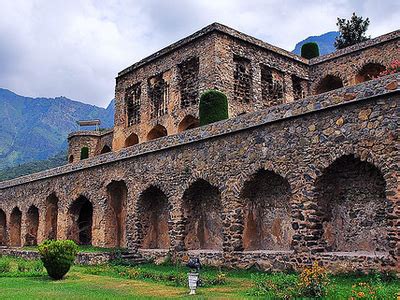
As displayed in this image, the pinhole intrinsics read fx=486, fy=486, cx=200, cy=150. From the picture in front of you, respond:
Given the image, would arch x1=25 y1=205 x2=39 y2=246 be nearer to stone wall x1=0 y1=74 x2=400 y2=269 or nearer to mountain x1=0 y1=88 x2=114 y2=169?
stone wall x1=0 y1=74 x2=400 y2=269

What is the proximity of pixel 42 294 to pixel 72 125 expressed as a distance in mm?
163961

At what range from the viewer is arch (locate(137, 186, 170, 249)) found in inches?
714

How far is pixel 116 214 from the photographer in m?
20.2

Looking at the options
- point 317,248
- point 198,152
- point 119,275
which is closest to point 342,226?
point 317,248

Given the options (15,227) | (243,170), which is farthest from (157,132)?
(243,170)

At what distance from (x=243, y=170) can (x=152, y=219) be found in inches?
223

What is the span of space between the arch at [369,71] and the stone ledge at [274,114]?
12.1 m

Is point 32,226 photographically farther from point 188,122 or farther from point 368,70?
point 368,70

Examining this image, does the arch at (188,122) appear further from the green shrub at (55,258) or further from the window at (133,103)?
the green shrub at (55,258)

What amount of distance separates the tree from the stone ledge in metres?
21.1

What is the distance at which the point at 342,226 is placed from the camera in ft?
41.6

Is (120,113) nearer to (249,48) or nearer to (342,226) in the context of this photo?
(249,48)

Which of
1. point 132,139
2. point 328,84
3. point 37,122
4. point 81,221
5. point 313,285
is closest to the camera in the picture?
point 313,285

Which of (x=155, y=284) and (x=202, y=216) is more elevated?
(x=202, y=216)
